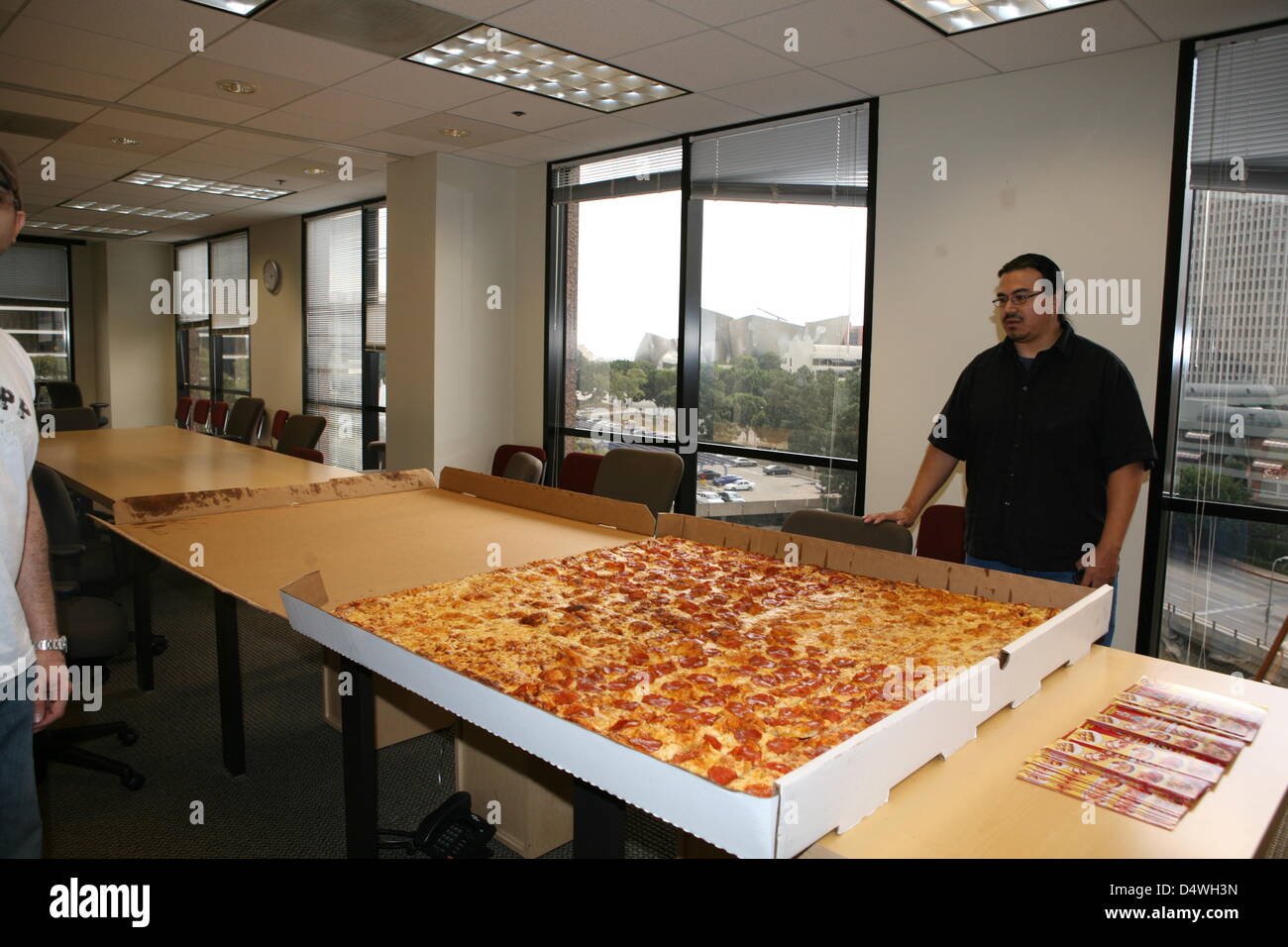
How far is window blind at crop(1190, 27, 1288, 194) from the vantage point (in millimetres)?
3068

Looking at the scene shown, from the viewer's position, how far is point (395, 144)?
5355 millimetres

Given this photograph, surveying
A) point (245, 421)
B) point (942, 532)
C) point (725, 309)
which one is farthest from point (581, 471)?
point (245, 421)

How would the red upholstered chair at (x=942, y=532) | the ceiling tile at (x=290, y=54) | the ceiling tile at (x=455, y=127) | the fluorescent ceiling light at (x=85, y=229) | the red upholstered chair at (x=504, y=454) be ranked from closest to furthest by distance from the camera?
the red upholstered chair at (x=942, y=532) < the ceiling tile at (x=290, y=54) < the ceiling tile at (x=455, y=127) < the red upholstered chair at (x=504, y=454) < the fluorescent ceiling light at (x=85, y=229)

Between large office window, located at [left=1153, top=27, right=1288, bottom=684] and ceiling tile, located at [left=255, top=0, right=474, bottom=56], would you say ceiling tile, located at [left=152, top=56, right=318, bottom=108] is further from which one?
large office window, located at [left=1153, top=27, right=1288, bottom=684]

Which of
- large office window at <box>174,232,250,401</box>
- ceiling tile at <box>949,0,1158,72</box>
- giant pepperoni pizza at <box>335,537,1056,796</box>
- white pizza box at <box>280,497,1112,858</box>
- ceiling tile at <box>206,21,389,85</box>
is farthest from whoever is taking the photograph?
large office window at <box>174,232,250,401</box>

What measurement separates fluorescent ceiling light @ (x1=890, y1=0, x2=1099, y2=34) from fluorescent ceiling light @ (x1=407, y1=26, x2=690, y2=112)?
53.1 inches

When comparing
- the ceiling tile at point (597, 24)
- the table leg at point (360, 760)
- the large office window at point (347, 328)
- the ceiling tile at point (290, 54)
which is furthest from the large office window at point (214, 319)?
the table leg at point (360, 760)

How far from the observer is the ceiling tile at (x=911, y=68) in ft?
11.3

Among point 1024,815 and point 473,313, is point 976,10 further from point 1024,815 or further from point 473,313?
point 473,313

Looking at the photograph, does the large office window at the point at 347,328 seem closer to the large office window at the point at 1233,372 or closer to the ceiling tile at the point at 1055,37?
the ceiling tile at the point at 1055,37

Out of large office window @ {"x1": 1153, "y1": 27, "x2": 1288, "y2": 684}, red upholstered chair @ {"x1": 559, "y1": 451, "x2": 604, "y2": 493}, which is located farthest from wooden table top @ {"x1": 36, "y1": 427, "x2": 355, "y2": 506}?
large office window @ {"x1": 1153, "y1": 27, "x2": 1288, "y2": 684}

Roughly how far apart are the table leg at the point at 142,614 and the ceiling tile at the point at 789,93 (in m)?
3.29

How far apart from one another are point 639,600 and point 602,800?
679mm

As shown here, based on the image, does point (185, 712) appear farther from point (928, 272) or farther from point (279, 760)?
point (928, 272)
